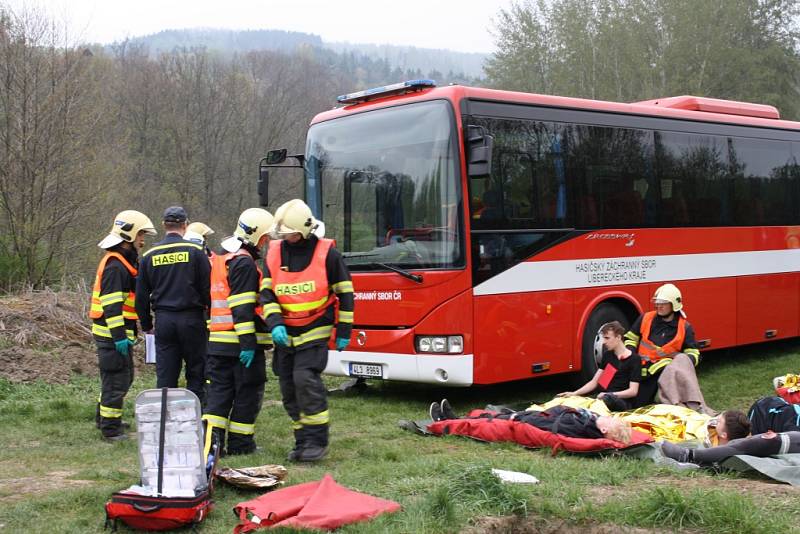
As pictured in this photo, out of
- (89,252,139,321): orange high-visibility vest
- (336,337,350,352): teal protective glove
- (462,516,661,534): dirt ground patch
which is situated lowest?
(462,516,661,534): dirt ground patch

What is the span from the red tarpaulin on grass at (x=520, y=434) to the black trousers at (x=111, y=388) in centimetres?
289

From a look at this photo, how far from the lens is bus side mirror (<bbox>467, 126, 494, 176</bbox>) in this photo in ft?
27.4

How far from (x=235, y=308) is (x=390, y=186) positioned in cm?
311

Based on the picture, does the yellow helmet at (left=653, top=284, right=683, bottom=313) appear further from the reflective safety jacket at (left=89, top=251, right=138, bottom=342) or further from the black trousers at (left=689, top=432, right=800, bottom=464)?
the reflective safety jacket at (left=89, top=251, right=138, bottom=342)

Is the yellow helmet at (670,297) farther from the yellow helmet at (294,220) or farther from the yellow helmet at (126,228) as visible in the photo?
the yellow helmet at (126,228)

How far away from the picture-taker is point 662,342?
29.8 ft

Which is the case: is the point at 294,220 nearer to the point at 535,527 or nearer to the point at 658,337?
the point at 535,527

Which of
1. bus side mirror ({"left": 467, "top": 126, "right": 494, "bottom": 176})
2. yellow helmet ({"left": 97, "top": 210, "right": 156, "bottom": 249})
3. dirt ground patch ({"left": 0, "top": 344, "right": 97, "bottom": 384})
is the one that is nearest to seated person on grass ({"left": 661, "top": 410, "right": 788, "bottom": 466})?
bus side mirror ({"left": 467, "top": 126, "right": 494, "bottom": 176})

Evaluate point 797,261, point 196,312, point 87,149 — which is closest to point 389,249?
point 196,312

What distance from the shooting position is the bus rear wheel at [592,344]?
998 centimetres

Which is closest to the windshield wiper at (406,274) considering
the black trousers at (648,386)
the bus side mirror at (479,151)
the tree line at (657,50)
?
the bus side mirror at (479,151)

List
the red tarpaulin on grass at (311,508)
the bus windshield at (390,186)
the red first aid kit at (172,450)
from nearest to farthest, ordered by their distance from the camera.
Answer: the red tarpaulin on grass at (311,508) → the red first aid kit at (172,450) → the bus windshield at (390,186)

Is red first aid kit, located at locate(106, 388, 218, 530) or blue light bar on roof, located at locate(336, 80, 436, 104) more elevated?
blue light bar on roof, located at locate(336, 80, 436, 104)

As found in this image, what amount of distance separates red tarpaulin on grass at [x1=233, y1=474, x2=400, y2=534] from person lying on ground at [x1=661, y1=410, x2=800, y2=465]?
8.80ft
